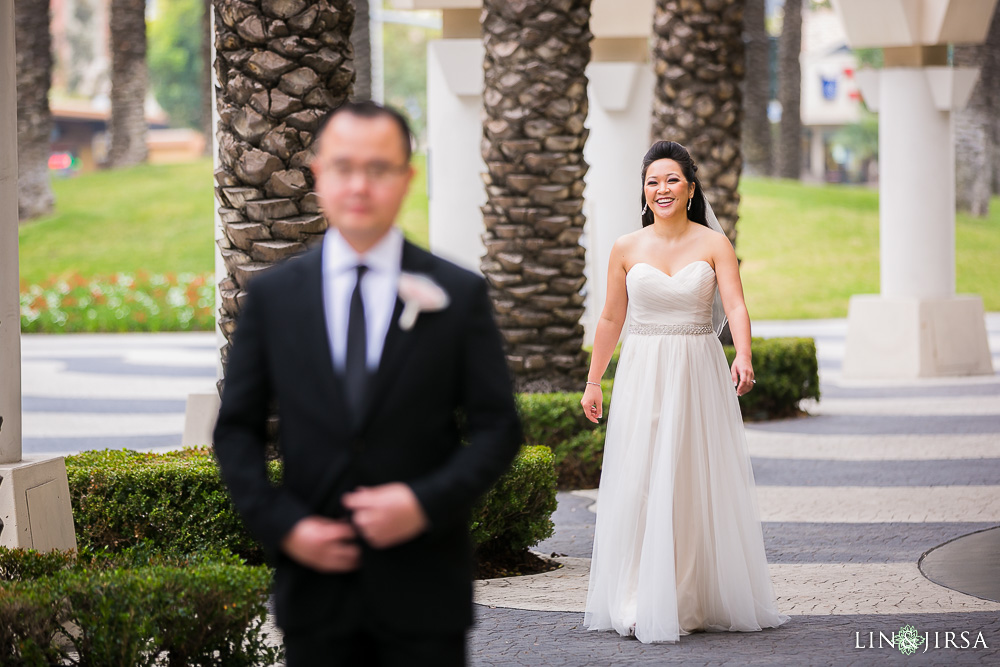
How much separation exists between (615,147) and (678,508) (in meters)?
9.24

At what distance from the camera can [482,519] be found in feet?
21.1

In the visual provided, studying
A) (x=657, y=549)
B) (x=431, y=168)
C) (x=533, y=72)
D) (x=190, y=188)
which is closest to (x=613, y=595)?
(x=657, y=549)

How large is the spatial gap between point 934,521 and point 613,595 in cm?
327

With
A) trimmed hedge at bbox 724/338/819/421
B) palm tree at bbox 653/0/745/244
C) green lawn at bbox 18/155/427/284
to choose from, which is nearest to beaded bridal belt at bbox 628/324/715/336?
palm tree at bbox 653/0/745/244

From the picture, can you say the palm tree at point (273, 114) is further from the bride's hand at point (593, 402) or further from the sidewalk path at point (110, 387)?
the sidewalk path at point (110, 387)

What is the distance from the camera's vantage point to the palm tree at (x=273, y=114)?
21.4 ft

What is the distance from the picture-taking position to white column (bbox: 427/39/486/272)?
1188 centimetres

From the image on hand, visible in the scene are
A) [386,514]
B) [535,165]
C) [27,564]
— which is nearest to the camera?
[386,514]

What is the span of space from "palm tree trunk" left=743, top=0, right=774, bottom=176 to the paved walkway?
708 inches

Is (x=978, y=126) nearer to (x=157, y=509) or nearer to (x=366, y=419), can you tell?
(x=157, y=509)

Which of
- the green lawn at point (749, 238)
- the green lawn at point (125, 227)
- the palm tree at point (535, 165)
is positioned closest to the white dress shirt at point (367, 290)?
the palm tree at point (535, 165)

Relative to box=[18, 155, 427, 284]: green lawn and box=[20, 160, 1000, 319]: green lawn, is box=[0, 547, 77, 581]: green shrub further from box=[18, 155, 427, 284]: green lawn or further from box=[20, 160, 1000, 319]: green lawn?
box=[18, 155, 427, 284]: green lawn

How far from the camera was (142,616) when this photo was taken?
13.4ft

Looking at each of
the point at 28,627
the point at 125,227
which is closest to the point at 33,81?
the point at 125,227
